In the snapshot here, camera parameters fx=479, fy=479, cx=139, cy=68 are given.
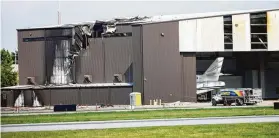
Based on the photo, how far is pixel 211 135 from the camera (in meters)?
21.1

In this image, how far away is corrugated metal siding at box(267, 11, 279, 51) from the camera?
242ft

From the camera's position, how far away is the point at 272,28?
7394cm

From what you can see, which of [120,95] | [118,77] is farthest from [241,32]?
[120,95]

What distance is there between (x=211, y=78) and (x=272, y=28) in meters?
12.7

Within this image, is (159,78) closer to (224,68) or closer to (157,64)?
(157,64)

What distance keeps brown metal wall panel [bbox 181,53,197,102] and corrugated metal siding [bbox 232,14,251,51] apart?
7303 millimetres

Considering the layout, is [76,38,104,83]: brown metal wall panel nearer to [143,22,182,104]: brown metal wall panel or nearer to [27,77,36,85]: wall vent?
[27,77,36,85]: wall vent

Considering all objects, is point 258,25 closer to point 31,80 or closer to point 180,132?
point 31,80

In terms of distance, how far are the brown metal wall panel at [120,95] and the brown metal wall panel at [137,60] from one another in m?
1.33

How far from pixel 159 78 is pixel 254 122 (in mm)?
43498

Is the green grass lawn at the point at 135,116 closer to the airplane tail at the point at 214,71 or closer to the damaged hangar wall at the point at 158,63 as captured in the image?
the damaged hangar wall at the point at 158,63

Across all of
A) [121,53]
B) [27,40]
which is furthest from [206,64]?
[27,40]

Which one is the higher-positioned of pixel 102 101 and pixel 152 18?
pixel 152 18

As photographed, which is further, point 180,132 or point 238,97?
point 238,97
